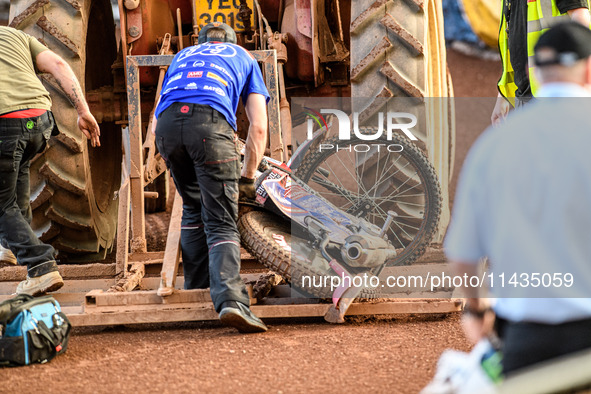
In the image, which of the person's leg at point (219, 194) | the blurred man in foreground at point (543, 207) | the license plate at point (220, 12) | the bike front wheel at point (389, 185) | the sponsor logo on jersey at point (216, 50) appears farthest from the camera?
the license plate at point (220, 12)

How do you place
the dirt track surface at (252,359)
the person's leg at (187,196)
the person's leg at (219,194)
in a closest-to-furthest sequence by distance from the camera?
the dirt track surface at (252,359) < the person's leg at (219,194) < the person's leg at (187,196)

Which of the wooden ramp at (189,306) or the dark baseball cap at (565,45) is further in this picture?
the wooden ramp at (189,306)

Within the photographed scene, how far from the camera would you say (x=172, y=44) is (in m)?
5.54

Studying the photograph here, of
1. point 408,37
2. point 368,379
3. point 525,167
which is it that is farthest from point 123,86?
point 525,167

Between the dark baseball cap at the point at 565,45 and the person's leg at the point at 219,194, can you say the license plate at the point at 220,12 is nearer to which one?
the person's leg at the point at 219,194

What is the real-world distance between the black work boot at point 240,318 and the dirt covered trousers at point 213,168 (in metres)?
0.06

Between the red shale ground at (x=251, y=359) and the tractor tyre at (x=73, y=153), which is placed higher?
the tractor tyre at (x=73, y=153)

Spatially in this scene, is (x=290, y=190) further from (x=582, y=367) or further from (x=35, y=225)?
(x=582, y=367)

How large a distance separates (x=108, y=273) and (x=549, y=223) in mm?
3581

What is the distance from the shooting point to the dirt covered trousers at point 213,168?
3.81m

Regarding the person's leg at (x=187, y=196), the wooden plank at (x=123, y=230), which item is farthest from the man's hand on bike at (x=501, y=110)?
the wooden plank at (x=123, y=230)

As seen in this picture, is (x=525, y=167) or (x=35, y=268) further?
(x=35, y=268)

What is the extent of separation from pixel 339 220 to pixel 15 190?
6.02ft

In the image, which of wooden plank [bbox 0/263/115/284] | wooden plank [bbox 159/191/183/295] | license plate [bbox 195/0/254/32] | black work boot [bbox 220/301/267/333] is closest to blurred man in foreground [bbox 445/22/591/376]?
black work boot [bbox 220/301/267/333]
